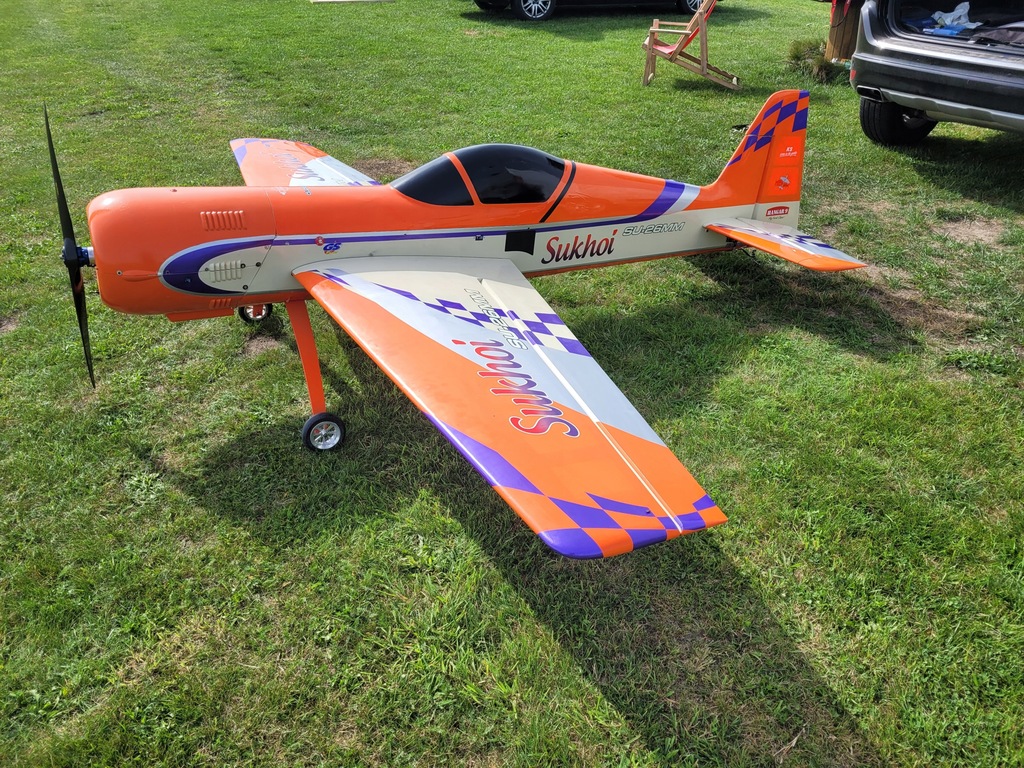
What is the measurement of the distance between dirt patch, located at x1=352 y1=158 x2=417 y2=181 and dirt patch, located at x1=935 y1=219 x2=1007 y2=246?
19.7ft

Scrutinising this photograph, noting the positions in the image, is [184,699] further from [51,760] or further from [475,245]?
[475,245]

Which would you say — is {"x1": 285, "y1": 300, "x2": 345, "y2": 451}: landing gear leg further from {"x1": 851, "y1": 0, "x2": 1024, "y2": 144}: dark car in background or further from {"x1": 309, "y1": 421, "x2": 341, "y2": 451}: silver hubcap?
{"x1": 851, "y1": 0, "x2": 1024, "y2": 144}: dark car in background

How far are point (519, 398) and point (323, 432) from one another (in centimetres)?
149

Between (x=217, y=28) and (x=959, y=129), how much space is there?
49.4 ft

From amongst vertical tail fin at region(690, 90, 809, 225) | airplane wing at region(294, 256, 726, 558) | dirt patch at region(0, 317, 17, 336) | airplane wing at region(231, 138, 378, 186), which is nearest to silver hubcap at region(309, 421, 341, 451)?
airplane wing at region(294, 256, 726, 558)

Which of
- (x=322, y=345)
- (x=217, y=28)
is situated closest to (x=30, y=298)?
(x=322, y=345)

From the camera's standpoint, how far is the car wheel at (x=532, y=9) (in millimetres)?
15922

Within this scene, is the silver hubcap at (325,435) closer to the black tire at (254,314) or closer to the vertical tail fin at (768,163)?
the black tire at (254,314)

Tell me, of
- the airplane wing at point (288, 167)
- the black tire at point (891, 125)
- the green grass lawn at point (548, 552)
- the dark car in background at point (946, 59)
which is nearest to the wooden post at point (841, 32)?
the black tire at point (891, 125)

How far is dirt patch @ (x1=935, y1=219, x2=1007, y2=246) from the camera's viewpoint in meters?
6.48

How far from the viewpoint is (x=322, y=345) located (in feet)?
16.8

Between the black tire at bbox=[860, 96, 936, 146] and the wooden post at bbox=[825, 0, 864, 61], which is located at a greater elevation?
the wooden post at bbox=[825, 0, 864, 61]

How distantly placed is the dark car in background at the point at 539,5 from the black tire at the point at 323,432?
15052mm

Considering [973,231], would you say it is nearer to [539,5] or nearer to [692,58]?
[692,58]
